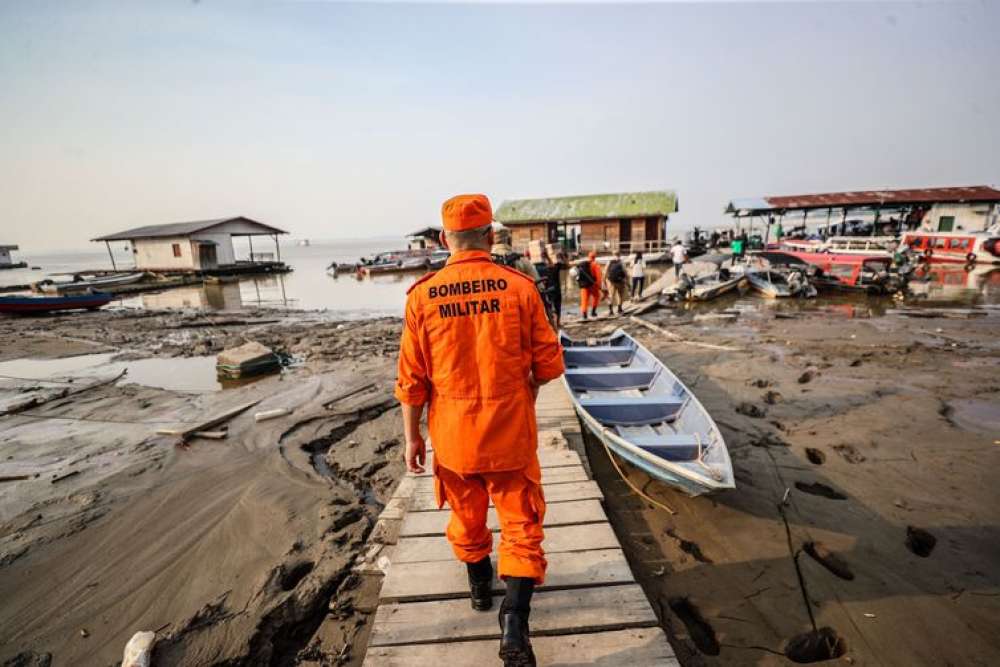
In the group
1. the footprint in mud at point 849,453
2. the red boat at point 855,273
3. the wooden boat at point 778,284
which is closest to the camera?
the footprint in mud at point 849,453

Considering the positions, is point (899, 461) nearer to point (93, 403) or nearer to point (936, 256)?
point (93, 403)

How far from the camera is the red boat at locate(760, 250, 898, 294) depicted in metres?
16.5

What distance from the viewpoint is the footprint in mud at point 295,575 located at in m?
3.26

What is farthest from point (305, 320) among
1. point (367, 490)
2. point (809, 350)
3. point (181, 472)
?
point (809, 350)

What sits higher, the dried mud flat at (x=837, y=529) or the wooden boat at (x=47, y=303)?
the wooden boat at (x=47, y=303)

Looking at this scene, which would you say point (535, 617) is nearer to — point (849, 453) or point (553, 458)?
point (553, 458)

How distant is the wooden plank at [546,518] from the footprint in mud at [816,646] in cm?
135

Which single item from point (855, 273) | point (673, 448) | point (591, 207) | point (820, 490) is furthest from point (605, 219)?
point (673, 448)

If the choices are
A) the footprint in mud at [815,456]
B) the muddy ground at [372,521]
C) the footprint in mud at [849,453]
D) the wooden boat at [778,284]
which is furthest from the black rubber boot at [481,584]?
the wooden boat at [778,284]

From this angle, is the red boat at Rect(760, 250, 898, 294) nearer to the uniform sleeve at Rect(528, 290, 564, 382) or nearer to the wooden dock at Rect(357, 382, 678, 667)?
the wooden dock at Rect(357, 382, 678, 667)

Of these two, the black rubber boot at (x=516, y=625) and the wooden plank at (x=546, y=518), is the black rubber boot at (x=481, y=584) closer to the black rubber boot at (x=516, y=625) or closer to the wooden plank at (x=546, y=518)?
the black rubber boot at (x=516, y=625)

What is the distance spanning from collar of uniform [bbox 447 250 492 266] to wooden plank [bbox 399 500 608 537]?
6.83 feet

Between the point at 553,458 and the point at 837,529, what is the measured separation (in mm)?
2620

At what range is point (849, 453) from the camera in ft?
16.8
